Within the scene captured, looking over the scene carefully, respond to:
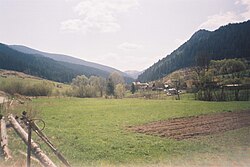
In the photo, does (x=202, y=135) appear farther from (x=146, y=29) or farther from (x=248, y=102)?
(x=146, y=29)

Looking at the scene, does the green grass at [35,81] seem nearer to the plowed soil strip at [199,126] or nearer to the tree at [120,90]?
the tree at [120,90]

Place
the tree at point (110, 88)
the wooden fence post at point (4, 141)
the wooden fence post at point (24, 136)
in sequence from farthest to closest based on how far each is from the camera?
the tree at point (110, 88) < the wooden fence post at point (4, 141) < the wooden fence post at point (24, 136)

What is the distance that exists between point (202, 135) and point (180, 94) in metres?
2.21

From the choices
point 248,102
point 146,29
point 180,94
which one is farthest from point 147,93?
point 146,29

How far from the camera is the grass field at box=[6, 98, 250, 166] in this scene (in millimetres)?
8172

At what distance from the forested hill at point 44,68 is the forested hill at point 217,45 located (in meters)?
2.66

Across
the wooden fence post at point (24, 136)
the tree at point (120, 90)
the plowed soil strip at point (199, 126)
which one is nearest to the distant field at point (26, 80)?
the wooden fence post at point (24, 136)

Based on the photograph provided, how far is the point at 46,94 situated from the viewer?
8586 millimetres

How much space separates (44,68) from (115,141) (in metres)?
3.30

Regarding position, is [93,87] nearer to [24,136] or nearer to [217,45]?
[24,136]

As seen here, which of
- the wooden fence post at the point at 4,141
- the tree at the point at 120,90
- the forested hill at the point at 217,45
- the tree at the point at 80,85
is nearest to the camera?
the wooden fence post at the point at 4,141

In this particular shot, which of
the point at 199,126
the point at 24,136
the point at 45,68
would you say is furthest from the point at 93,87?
the point at 199,126

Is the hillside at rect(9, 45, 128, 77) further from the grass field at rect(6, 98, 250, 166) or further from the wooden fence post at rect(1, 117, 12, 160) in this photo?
the wooden fence post at rect(1, 117, 12, 160)

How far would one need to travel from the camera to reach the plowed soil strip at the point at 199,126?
33.0ft
